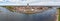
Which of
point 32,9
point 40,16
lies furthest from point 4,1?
point 40,16

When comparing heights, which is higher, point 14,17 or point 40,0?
point 40,0

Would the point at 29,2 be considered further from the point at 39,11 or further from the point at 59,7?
the point at 59,7

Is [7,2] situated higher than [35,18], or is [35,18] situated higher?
[7,2]

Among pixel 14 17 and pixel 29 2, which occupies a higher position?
pixel 29 2

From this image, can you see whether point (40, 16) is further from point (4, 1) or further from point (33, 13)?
point (4, 1)

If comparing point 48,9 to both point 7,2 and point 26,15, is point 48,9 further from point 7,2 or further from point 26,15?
point 7,2

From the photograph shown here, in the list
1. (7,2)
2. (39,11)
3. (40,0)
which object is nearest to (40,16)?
(39,11)

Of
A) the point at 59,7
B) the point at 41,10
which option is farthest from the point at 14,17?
the point at 59,7
